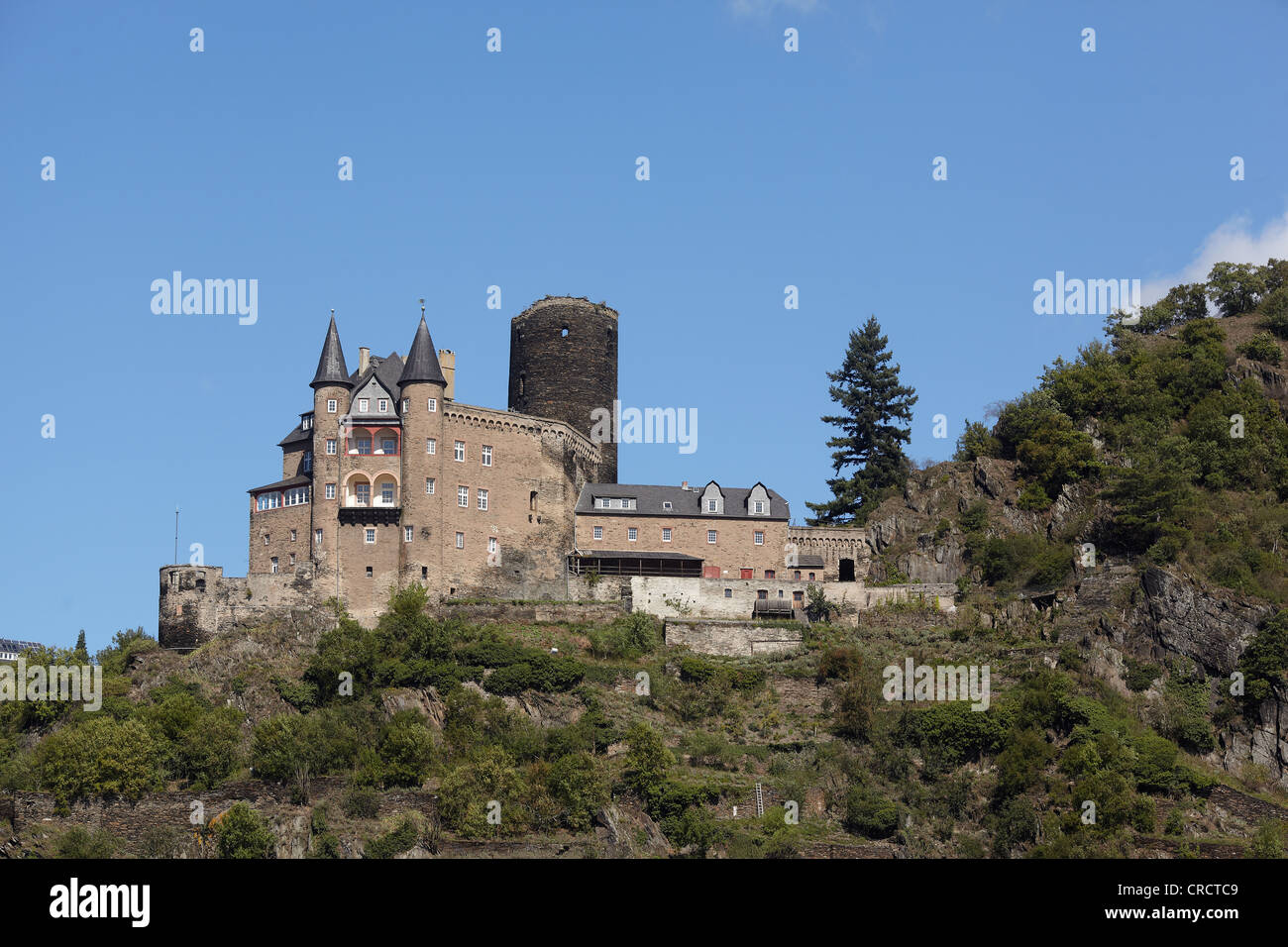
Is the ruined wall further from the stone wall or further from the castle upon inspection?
the stone wall

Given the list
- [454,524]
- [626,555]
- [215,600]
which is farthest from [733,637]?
[215,600]

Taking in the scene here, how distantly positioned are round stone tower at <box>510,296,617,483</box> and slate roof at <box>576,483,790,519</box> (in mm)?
4282

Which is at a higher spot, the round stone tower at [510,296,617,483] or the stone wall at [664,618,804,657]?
the round stone tower at [510,296,617,483]

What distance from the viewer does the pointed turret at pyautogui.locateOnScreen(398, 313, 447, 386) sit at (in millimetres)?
75500

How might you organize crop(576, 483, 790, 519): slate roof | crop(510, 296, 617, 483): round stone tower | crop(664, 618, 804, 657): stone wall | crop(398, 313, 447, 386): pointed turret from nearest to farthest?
1. crop(664, 618, 804, 657): stone wall
2. crop(398, 313, 447, 386): pointed turret
3. crop(576, 483, 790, 519): slate roof
4. crop(510, 296, 617, 483): round stone tower

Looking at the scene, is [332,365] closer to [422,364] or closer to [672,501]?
[422,364]

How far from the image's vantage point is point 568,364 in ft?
285

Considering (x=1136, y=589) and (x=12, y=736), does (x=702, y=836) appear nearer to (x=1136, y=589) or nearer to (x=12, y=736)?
(x=1136, y=589)

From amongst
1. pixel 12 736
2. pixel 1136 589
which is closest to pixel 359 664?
pixel 12 736

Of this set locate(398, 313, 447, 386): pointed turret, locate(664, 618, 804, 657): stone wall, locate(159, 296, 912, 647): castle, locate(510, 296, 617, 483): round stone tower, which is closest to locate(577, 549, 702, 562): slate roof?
locate(159, 296, 912, 647): castle

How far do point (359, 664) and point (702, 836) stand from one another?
18013 millimetres

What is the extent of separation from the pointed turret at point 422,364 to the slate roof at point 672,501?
32.0 feet

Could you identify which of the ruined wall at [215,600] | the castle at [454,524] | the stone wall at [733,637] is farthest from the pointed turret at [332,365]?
the stone wall at [733,637]

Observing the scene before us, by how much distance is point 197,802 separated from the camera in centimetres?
5912
